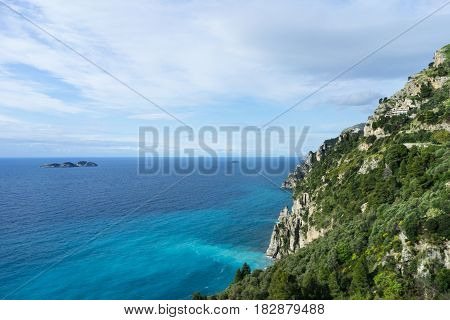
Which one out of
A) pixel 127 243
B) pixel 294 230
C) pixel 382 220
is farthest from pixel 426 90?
pixel 127 243

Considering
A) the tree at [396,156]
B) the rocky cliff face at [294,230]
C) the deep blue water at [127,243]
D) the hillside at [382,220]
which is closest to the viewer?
the hillside at [382,220]

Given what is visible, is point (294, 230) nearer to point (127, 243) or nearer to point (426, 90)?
point (426, 90)

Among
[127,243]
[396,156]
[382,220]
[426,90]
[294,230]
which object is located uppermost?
[426,90]

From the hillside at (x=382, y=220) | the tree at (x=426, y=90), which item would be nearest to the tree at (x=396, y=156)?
the hillside at (x=382, y=220)

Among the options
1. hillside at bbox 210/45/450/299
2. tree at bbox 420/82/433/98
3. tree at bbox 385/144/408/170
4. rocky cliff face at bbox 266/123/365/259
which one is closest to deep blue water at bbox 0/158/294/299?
rocky cliff face at bbox 266/123/365/259

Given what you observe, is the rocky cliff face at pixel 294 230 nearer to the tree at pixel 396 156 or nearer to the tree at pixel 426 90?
the tree at pixel 396 156

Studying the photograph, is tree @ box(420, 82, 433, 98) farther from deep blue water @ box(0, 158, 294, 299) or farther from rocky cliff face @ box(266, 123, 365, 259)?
deep blue water @ box(0, 158, 294, 299)
